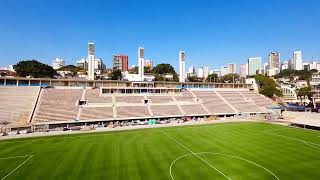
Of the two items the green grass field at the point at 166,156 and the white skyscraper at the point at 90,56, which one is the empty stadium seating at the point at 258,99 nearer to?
the green grass field at the point at 166,156

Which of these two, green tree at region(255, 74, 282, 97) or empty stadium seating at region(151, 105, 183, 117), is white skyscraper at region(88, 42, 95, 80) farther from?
green tree at region(255, 74, 282, 97)

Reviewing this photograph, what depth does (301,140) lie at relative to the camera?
35.6m

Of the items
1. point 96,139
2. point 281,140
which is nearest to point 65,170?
point 96,139

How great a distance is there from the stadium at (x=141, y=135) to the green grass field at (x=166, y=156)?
10cm

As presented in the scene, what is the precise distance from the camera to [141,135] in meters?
40.7

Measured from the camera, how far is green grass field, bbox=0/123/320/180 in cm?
2259

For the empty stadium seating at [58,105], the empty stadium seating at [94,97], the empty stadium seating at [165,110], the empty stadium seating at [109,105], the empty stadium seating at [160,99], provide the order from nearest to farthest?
1. the empty stadium seating at [58,105]
2. the empty stadium seating at [109,105]
3. the empty stadium seating at [165,110]
4. the empty stadium seating at [94,97]
5. the empty stadium seating at [160,99]

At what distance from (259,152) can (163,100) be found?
3866 centimetres

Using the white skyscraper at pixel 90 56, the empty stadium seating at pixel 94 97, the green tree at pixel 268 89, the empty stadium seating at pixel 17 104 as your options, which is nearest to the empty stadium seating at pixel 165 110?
the empty stadium seating at pixel 94 97

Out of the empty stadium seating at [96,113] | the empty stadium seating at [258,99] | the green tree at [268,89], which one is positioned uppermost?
the green tree at [268,89]

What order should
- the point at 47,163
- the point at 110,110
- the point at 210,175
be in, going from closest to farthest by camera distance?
the point at 210,175
the point at 47,163
the point at 110,110

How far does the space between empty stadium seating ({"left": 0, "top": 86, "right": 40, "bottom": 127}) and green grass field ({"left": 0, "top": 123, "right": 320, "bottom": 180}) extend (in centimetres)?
1189

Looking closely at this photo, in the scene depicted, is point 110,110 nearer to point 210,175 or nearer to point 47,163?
point 47,163

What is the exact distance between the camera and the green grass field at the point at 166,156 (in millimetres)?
22594
